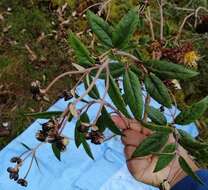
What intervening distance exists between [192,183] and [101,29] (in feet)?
2.28

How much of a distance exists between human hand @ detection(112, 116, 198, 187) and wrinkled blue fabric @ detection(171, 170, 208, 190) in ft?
0.17

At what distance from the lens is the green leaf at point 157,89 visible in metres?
1.02

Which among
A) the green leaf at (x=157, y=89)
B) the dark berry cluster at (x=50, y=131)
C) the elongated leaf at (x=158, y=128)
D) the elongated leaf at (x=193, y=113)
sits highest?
the dark berry cluster at (x=50, y=131)

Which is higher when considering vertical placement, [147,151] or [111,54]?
[111,54]

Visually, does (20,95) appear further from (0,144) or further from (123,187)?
(123,187)

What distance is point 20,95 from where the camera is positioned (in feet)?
8.03

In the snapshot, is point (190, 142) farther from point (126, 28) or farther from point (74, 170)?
point (74, 170)

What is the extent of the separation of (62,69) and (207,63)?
0.69 metres

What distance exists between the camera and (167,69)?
1.02m

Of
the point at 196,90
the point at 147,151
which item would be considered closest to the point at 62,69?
the point at 196,90

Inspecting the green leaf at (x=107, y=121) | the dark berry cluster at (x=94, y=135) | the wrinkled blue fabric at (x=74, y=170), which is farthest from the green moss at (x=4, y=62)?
the dark berry cluster at (x=94, y=135)

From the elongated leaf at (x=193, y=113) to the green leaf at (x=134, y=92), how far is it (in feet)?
0.39

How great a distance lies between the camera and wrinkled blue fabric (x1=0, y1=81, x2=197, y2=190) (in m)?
2.16

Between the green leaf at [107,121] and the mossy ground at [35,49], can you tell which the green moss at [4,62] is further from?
the green leaf at [107,121]
